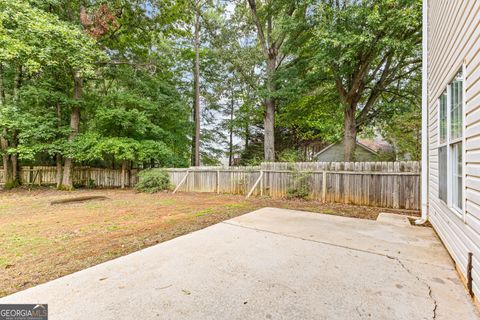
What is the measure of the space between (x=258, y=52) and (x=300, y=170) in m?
8.11

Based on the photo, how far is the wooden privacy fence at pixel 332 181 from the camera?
17.7 ft

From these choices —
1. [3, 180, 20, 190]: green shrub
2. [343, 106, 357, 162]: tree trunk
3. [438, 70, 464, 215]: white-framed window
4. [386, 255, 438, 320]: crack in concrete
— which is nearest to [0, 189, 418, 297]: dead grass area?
[438, 70, 464, 215]: white-framed window

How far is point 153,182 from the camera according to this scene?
31.5ft

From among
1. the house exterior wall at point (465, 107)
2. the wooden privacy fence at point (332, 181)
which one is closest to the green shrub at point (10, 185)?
the wooden privacy fence at point (332, 181)

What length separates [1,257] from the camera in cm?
273

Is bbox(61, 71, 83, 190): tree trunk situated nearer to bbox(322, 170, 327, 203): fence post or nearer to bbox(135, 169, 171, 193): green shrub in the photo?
bbox(135, 169, 171, 193): green shrub

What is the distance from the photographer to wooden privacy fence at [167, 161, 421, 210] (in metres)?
5.40

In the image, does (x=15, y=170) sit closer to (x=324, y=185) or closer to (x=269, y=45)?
(x=324, y=185)

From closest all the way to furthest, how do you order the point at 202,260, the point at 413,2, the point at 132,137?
the point at 202,260
the point at 413,2
the point at 132,137

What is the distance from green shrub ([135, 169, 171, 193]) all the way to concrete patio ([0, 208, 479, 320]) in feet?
22.8

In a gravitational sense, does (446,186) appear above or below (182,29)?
below

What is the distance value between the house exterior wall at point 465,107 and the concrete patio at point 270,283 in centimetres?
28

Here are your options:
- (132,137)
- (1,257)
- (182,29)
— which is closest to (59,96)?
(132,137)

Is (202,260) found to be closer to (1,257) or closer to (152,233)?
(152,233)
